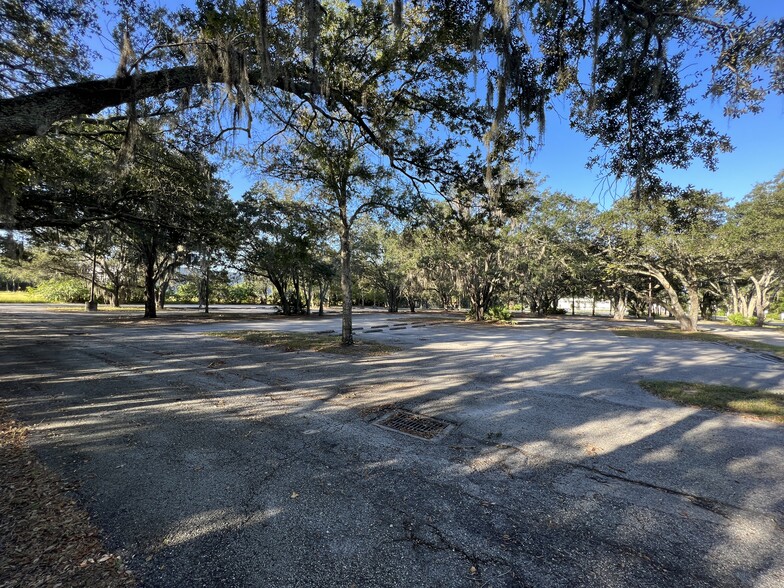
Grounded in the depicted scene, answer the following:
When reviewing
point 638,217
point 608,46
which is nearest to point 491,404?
point 608,46

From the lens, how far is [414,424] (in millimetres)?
4086

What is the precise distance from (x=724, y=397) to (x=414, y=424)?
509cm

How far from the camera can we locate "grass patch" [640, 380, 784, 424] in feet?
15.3

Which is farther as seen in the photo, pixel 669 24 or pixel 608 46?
pixel 608 46

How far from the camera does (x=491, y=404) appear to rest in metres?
4.93

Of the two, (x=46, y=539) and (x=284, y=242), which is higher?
(x=284, y=242)

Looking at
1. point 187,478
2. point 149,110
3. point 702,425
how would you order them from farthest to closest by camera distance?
point 149,110
point 702,425
point 187,478

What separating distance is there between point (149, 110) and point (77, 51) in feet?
4.38

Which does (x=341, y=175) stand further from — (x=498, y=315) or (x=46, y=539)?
(x=498, y=315)

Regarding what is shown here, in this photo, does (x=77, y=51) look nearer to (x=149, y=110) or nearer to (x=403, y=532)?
(x=149, y=110)

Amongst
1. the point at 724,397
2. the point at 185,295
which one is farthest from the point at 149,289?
the point at 185,295

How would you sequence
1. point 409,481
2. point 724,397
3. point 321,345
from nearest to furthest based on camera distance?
1. point 409,481
2. point 724,397
3. point 321,345

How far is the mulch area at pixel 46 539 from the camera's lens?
1729 mm

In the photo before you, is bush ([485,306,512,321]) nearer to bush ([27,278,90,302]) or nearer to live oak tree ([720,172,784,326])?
live oak tree ([720,172,784,326])
